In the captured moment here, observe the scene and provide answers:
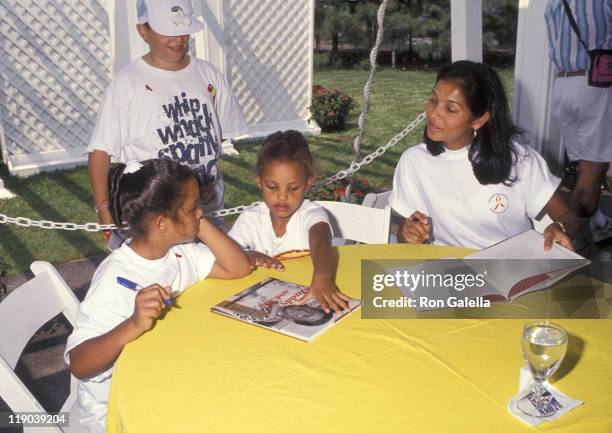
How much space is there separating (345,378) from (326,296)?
1.41ft

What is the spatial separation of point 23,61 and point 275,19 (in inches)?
127

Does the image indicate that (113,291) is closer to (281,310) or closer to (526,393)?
(281,310)

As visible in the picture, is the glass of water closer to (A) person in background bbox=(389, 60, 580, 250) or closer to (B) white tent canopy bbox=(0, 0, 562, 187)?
(A) person in background bbox=(389, 60, 580, 250)

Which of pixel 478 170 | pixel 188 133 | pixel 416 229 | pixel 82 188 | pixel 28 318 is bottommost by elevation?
pixel 82 188

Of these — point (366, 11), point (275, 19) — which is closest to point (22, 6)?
point (275, 19)

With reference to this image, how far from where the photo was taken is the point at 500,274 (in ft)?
6.65

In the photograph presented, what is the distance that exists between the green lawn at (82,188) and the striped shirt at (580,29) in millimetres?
1738

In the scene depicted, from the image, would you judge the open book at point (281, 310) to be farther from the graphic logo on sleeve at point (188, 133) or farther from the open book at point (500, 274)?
the graphic logo on sleeve at point (188, 133)

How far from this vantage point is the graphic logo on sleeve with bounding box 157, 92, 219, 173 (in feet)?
9.09

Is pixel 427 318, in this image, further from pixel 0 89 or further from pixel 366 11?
pixel 366 11

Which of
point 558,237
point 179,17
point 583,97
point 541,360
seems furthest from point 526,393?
point 583,97

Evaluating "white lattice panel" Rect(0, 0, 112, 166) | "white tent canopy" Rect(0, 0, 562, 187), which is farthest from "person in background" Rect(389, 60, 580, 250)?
"white lattice panel" Rect(0, 0, 112, 166)

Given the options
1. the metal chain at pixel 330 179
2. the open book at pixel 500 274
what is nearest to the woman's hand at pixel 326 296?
the open book at pixel 500 274

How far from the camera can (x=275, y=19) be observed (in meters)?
8.65
